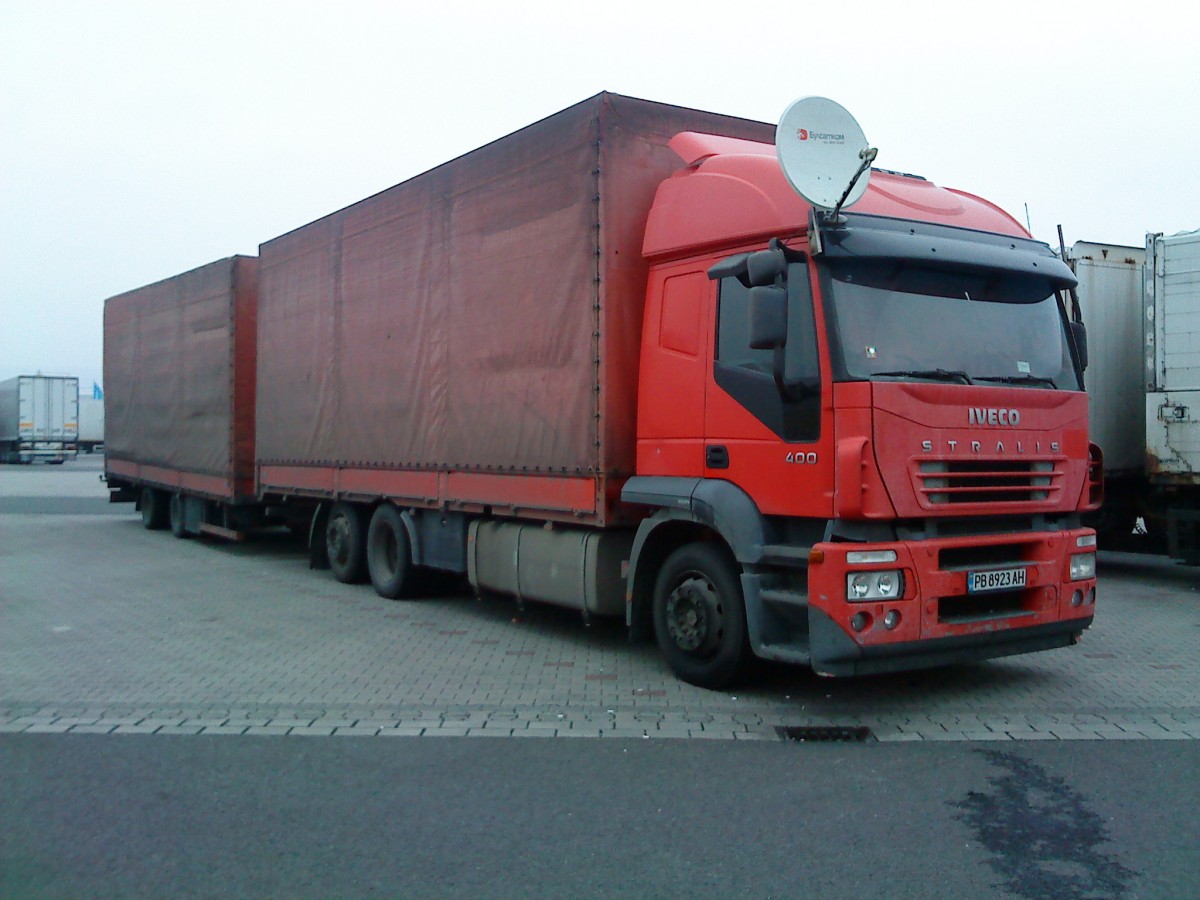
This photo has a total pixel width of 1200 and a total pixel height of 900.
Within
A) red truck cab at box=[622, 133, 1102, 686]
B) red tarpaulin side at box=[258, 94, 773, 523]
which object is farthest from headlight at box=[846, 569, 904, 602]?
red tarpaulin side at box=[258, 94, 773, 523]

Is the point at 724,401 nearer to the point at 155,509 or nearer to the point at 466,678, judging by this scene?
the point at 466,678

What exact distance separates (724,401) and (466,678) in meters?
2.77

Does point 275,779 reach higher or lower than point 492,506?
lower

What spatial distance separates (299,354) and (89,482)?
94.7 ft

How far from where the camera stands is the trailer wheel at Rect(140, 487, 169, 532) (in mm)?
19797

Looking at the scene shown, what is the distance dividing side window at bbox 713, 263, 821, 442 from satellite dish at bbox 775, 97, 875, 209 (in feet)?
1.52

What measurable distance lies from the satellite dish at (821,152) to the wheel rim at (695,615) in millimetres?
2547

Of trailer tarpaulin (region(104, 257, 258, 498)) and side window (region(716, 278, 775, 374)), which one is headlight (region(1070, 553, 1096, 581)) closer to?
side window (region(716, 278, 775, 374))

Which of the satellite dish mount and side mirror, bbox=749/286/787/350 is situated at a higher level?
the satellite dish mount

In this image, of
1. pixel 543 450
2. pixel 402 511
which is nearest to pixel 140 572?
pixel 402 511

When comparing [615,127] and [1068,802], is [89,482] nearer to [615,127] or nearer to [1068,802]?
[615,127]

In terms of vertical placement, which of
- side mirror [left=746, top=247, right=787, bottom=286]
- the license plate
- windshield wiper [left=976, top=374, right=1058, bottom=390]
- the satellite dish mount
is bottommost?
the license plate

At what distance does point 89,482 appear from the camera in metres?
38.6

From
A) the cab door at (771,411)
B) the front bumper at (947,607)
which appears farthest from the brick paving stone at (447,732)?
the cab door at (771,411)
